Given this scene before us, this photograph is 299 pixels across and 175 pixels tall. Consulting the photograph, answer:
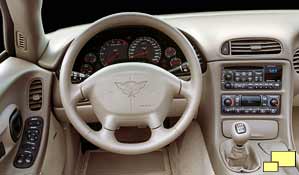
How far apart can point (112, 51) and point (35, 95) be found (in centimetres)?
33

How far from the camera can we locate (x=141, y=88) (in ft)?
4.77

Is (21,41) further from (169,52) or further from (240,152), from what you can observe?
(240,152)

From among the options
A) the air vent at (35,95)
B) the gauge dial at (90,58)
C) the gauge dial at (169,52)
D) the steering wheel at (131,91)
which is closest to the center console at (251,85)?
the gauge dial at (169,52)

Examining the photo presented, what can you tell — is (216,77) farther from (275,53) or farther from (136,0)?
(136,0)

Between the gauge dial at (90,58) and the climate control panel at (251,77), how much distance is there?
1.62 feet

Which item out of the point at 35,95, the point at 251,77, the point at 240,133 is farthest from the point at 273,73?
the point at 35,95

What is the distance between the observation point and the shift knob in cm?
159

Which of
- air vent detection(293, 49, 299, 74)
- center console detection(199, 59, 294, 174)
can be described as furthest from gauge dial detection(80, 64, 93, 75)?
air vent detection(293, 49, 299, 74)

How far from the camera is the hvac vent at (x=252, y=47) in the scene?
1.74 m

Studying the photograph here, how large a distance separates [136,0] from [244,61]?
795 mm

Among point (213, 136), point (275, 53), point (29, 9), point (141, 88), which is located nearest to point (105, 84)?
point (141, 88)

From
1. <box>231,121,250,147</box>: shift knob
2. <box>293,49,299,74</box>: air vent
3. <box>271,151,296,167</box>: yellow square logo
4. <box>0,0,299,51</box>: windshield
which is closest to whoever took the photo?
<box>231,121,250,147</box>: shift knob

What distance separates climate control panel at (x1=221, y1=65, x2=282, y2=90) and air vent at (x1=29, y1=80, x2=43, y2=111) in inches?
27.0

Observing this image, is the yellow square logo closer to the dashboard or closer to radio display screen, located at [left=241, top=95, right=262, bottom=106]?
radio display screen, located at [left=241, top=95, right=262, bottom=106]
